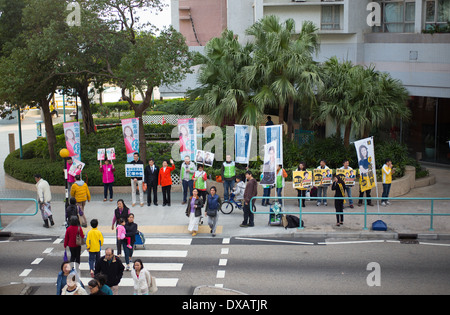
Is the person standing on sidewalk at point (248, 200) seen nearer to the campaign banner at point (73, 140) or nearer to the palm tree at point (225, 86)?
the palm tree at point (225, 86)

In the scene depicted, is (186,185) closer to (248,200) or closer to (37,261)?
(248,200)

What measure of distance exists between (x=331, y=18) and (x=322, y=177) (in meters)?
11.3

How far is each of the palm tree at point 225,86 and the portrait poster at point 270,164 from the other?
2.16 m

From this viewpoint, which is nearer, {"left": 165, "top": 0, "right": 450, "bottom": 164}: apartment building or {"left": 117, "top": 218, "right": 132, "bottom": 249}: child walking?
{"left": 117, "top": 218, "right": 132, "bottom": 249}: child walking

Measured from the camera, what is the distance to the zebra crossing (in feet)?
46.3

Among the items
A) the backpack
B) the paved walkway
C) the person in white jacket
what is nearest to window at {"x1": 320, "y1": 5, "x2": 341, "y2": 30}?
the paved walkway

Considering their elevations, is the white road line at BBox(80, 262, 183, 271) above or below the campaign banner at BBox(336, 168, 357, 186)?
below

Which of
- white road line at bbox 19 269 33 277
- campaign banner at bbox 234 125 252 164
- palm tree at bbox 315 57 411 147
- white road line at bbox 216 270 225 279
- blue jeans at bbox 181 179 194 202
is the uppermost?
palm tree at bbox 315 57 411 147

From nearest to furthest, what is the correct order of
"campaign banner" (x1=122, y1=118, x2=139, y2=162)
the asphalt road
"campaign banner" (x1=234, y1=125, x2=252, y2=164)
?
the asphalt road
"campaign banner" (x1=234, y1=125, x2=252, y2=164)
"campaign banner" (x1=122, y1=118, x2=139, y2=162)

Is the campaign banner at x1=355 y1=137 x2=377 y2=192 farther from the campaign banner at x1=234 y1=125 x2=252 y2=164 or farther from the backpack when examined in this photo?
the campaign banner at x1=234 y1=125 x2=252 y2=164

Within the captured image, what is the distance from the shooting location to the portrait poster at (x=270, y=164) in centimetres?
1942

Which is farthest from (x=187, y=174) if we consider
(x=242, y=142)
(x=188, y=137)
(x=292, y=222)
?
(x=292, y=222)

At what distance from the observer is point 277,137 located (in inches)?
798
